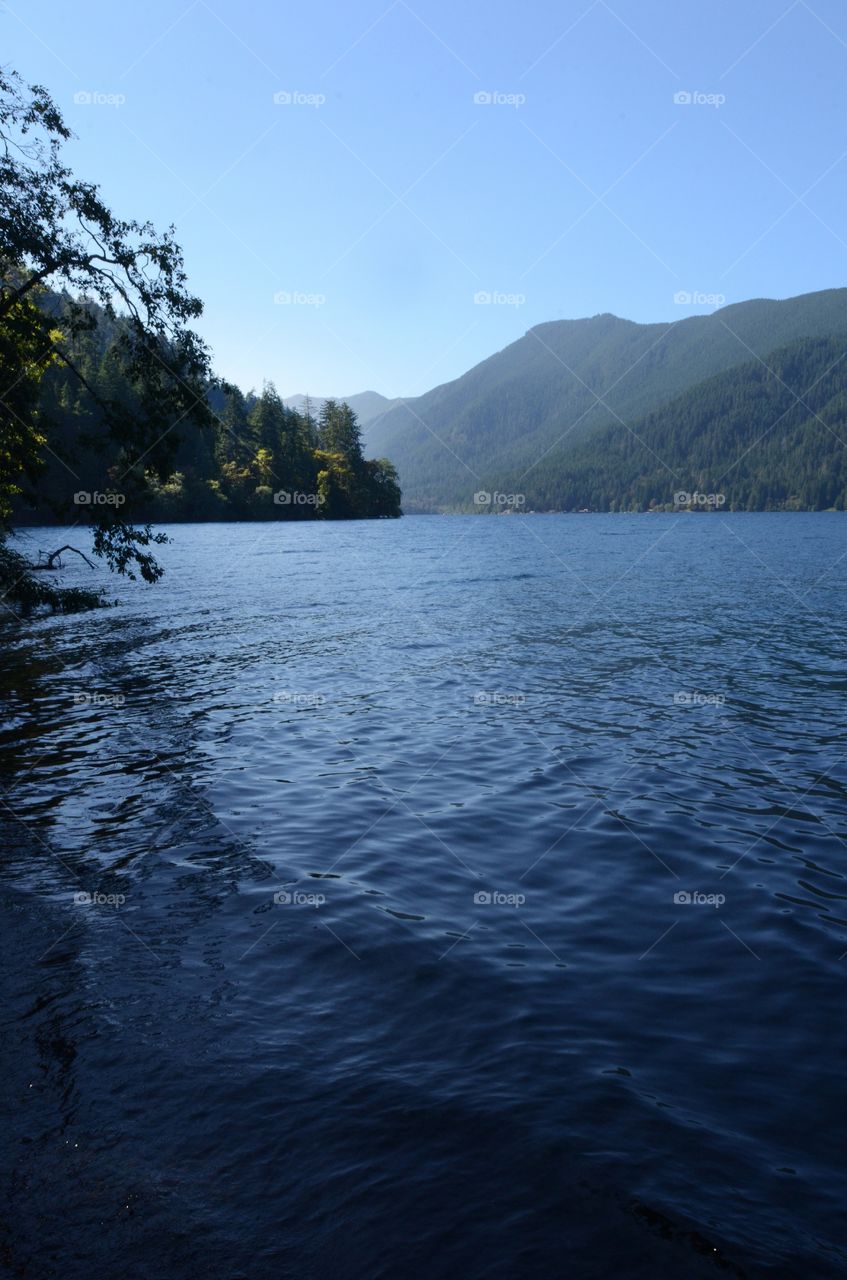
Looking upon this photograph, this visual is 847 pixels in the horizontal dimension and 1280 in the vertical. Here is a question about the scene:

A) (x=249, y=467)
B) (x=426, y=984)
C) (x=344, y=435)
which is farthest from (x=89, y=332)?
(x=344, y=435)

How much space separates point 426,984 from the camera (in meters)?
8.12

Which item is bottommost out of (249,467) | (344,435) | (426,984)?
(426,984)

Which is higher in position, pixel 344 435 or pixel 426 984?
pixel 344 435

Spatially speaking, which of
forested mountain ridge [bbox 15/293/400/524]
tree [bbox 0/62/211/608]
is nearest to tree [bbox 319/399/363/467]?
forested mountain ridge [bbox 15/293/400/524]

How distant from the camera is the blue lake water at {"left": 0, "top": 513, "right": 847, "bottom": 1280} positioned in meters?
5.14

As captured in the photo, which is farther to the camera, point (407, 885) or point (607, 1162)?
point (407, 885)

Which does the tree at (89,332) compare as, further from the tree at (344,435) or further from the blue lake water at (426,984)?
the tree at (344,435)

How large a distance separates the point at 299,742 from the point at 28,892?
303 inches

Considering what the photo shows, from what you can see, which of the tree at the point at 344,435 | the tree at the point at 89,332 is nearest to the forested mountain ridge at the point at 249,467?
the tree at the point at 344,435

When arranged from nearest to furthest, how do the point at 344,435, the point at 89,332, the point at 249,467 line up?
the point at 89,332 → the point at 249,467 → the point at 344,435

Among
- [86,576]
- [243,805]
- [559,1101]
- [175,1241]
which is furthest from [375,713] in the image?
[86,576]

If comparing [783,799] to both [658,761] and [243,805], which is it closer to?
[658,761]

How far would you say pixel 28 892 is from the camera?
9984 millimetres

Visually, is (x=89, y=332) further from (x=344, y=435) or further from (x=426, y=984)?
(x=344, y=435)
